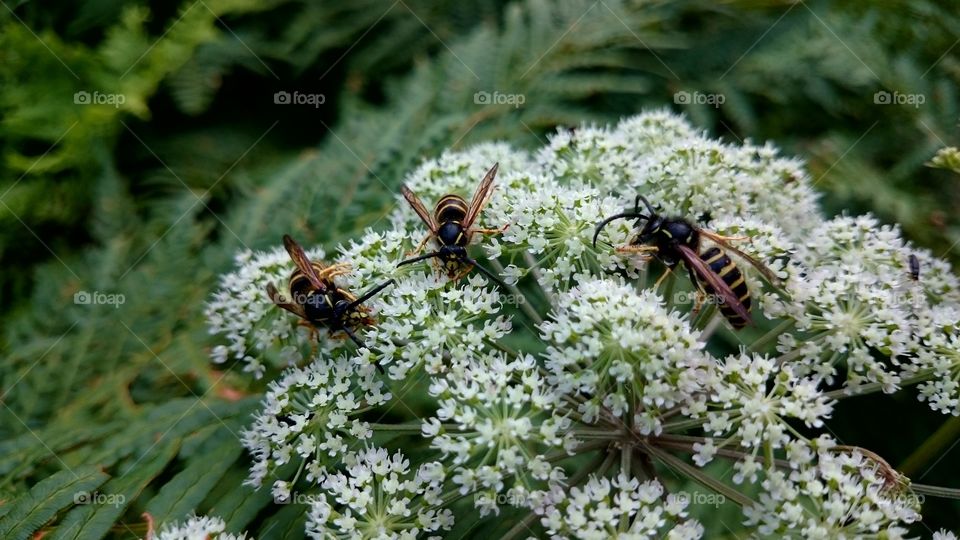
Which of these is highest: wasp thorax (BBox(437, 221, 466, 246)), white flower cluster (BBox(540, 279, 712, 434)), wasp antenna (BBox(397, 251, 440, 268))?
wasp thorax (BBox(437, 221, 466, 246))

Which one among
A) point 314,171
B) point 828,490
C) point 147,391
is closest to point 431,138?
point 314,171

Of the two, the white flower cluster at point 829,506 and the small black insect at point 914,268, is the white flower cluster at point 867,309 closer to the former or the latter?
the small black insect at point 914,268

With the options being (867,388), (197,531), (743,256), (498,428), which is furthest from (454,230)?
(867,388)

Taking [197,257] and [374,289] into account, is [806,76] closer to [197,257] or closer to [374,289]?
[374,289]

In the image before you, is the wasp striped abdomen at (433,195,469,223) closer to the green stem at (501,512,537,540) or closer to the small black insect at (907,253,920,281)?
the green stem at (501,512,537,540)

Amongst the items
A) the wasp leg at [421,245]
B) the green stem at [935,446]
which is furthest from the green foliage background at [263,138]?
the wasp leg at [421,245]
